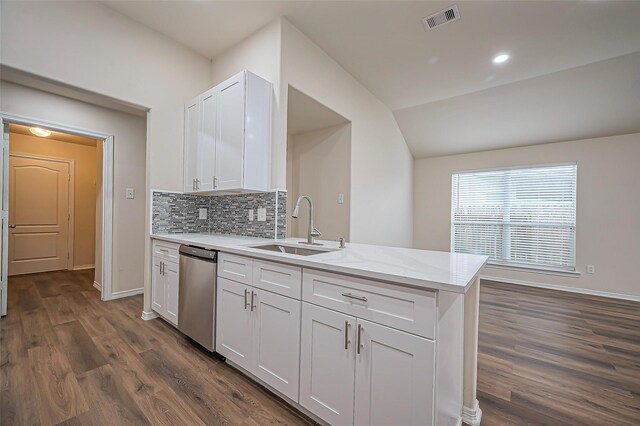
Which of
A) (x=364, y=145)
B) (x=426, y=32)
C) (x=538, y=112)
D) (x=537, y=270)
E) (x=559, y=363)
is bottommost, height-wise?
(x=559, y=363)

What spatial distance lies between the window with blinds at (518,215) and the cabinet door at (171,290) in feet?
16.2

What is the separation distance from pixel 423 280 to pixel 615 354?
265 cm

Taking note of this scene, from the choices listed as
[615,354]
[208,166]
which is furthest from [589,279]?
[208,166]

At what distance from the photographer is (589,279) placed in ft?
13.7

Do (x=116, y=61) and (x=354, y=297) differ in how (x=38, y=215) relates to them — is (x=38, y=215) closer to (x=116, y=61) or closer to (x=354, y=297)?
(x=116, y=61)

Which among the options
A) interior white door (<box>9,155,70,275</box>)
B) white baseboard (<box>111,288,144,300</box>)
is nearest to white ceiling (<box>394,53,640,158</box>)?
white baseboard (<box>111,288,144,300</box>)

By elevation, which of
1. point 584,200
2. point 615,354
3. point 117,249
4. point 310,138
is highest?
point 310,138

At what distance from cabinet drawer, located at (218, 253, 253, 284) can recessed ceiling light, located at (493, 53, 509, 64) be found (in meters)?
3.51

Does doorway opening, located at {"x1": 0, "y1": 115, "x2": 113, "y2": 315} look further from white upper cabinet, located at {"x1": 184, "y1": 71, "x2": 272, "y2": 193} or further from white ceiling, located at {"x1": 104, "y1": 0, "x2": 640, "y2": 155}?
white ceiling, located at {"x1": 104, "y1": 0, "x2": 640, "y2": 155}

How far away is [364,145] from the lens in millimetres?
3834

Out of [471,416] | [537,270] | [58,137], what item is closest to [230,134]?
[471,416]

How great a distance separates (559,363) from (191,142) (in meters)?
4.00

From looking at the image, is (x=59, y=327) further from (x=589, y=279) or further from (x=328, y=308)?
(x=589, y=279)

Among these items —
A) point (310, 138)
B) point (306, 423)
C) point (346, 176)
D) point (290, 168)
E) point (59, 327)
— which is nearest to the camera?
point (306, 423)
